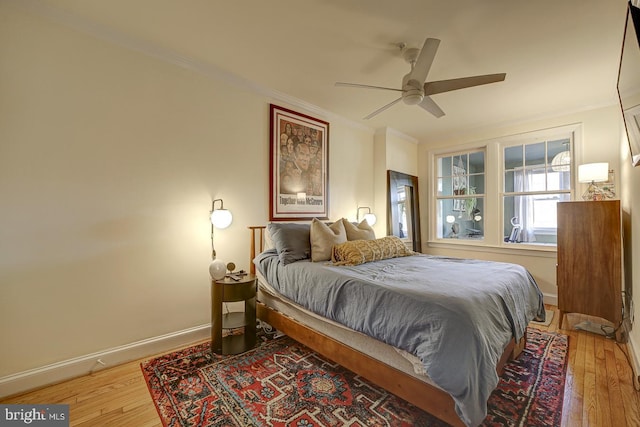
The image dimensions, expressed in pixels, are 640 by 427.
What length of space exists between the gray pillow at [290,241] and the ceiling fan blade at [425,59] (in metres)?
1.66

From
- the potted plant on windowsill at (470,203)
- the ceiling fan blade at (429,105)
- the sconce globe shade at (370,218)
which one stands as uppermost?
the ceiling fan blade at (429,105)

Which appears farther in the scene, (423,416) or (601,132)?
(601,132)

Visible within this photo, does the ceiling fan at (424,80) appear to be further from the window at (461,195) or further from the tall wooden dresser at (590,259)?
the window at (461,195)

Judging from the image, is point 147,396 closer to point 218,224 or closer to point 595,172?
point 218,224

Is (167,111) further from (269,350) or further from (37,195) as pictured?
(269,350)

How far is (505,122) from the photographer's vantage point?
13.1ft

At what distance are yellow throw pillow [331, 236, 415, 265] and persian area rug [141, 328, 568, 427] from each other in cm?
82

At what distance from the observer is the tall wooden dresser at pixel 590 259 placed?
8.56 ft

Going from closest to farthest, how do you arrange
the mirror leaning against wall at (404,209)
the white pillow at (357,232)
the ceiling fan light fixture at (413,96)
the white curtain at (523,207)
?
the ceiling fan light fixture at (413,96) → the white pillow at (357,232) → the white curtain at (523,207) → the mirror leaning against wall at (404,209)

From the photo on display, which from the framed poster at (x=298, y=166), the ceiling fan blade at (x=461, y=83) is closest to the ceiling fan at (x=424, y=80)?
the ceiling fan blade at (x=461, y=83)

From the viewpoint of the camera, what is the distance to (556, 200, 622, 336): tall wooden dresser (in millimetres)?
2609

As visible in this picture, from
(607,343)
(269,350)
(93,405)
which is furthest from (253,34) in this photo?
(607,343)

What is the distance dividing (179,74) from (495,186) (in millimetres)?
4427

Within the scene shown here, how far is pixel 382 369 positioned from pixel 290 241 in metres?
1.34
